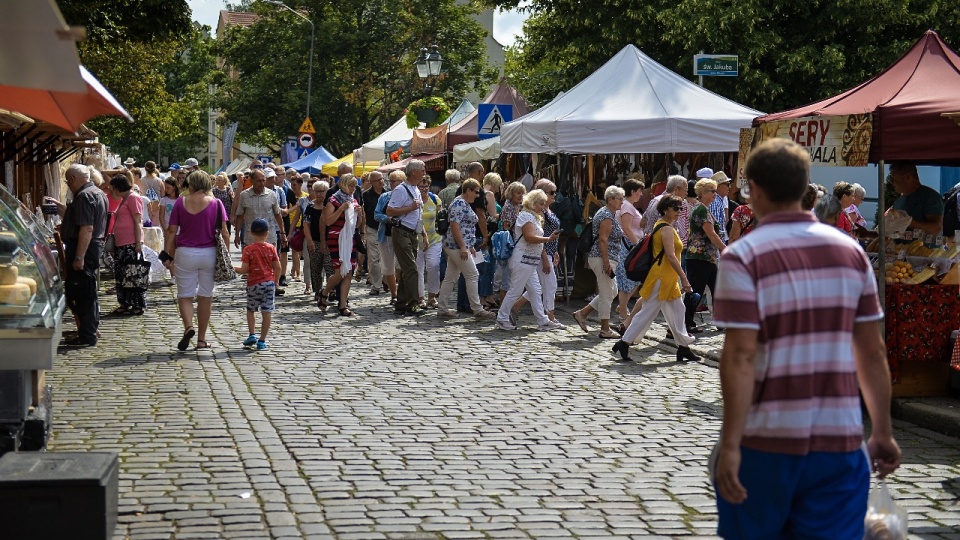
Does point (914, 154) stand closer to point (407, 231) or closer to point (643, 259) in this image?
point (643, 259)

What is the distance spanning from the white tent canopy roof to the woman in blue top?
62.8 feet

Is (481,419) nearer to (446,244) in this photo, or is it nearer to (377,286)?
(446,244)

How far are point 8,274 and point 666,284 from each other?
6.33 metres

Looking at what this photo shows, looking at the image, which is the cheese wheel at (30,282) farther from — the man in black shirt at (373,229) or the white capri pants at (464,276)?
the man in black shirt at (373,229)

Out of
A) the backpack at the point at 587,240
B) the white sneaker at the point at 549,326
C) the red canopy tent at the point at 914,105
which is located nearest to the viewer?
the red canopy tent at the point at 914,105

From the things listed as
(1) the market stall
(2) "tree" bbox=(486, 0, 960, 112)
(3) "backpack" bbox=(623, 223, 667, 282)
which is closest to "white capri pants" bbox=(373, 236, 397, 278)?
(3) "backpack" bbox=(623, 223, 667, 282)

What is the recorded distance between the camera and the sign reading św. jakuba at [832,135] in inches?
356

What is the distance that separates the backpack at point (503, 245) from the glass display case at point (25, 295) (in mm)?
7310

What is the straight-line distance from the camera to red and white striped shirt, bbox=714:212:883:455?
3.63 metres

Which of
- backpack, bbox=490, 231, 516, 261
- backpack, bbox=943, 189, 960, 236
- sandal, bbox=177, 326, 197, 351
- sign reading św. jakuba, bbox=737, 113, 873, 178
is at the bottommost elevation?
sandal, bbox=177, 326, 197, 351

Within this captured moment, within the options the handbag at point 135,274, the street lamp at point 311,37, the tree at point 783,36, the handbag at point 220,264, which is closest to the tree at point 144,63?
the handbag at point 135,274

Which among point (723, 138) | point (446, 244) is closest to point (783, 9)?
point (723, 138)

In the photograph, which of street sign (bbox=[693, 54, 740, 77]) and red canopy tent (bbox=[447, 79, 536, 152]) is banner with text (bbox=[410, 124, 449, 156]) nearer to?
red canopy tent (bbox=[447, 79, 536, 152])

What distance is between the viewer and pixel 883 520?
13.5ft
